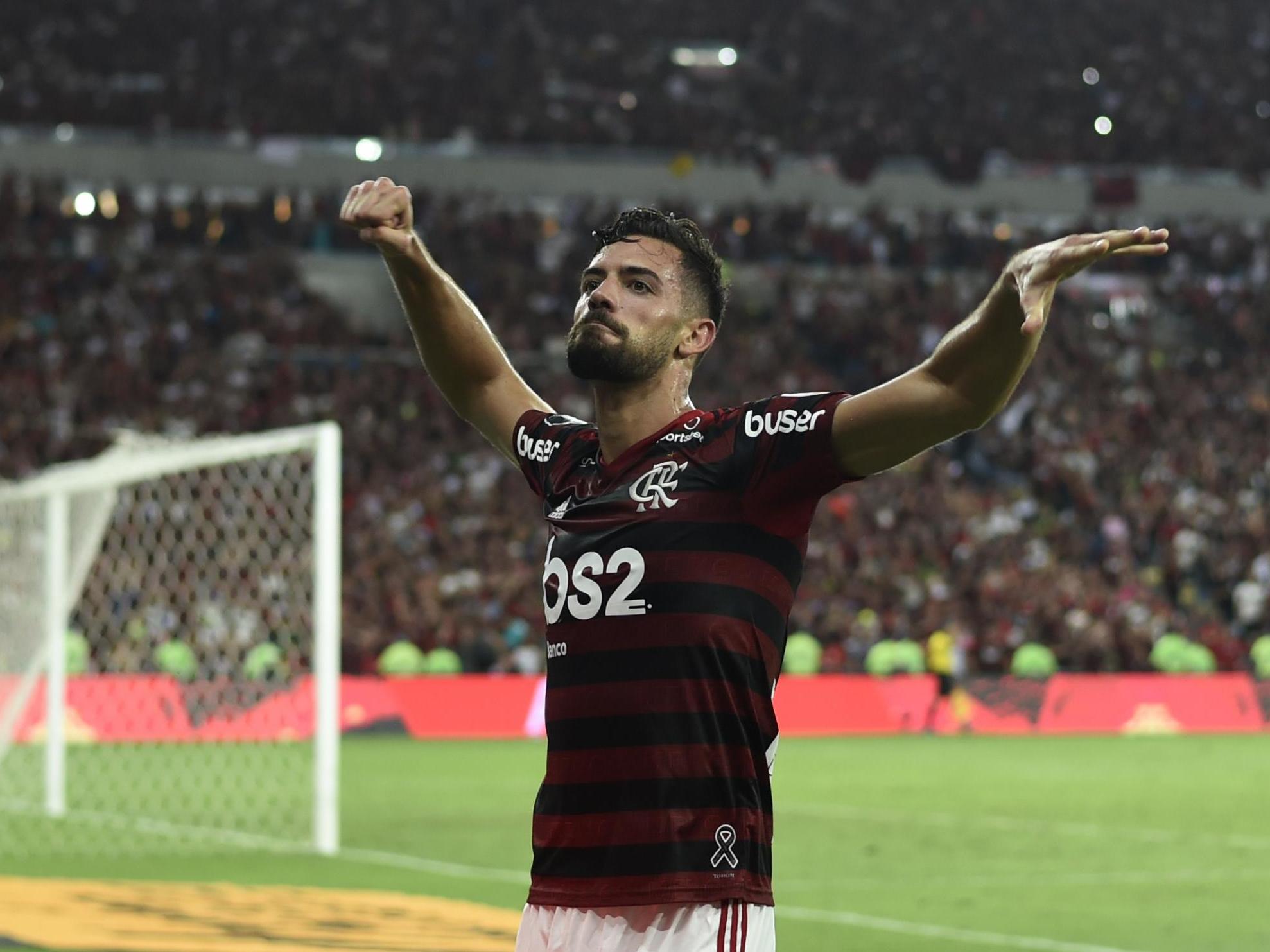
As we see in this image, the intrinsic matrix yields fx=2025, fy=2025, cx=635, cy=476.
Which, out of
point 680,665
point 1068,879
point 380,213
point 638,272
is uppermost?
point 380,213

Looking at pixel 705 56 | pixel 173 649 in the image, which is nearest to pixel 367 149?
pixel 705 56

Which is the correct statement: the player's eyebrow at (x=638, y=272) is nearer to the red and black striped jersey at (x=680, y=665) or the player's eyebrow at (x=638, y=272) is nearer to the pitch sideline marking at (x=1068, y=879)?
the red and black striped jersey at (x=680, y=665)

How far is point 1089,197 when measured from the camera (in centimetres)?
3938

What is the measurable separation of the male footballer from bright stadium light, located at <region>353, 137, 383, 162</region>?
106 ft

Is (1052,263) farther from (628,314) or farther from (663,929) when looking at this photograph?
(663,929)

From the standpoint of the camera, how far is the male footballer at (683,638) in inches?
141

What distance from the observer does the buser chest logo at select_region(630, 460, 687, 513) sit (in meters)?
3.68

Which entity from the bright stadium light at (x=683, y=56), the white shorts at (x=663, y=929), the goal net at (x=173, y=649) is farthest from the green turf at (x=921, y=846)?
the bright stadium light at (x=683, y=56)

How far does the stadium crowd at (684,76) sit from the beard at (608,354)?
3168 centimetres

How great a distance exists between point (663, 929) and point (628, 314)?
114 centimetres

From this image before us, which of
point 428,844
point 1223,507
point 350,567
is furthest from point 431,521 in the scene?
point 428,844

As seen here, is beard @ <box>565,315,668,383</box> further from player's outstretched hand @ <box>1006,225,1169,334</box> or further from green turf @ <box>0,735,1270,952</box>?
green turf @ <box>0,735,1270,952</box>

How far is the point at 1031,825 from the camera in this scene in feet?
49.1

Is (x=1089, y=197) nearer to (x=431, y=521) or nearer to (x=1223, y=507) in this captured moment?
(x=1223, y=507)
